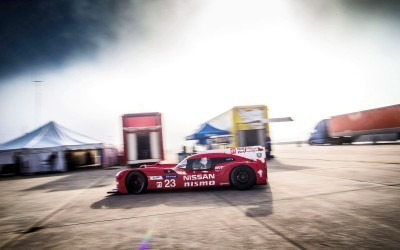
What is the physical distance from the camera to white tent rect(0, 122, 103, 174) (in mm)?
18594

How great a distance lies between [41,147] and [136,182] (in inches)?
610

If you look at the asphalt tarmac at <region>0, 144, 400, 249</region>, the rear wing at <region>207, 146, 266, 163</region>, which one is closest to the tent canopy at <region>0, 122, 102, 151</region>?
the asphalt tarmac at <region>0, 144, 400, 249</region>

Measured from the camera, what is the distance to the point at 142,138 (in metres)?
14.1

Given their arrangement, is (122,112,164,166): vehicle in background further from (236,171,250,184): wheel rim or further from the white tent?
(236,171,250,184): wheel rim

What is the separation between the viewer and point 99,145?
20672mm

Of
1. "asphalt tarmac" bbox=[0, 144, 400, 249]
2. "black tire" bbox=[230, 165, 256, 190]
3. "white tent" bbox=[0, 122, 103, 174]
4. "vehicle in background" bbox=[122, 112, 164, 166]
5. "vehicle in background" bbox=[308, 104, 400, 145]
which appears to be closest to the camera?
"asphalt tarmac" bbox=[0, 144, 400, 249]

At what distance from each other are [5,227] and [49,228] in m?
1.10

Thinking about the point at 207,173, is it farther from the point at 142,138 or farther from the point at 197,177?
the point at 142,138

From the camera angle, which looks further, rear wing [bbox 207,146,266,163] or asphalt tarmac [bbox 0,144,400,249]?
rear wing [bbox 207,146,266,163]

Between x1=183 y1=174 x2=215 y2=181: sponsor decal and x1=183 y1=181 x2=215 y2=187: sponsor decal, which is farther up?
x1=183 y1=174 x2=215 y2=181: sponsor decal

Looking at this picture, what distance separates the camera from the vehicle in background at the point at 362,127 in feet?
71.9

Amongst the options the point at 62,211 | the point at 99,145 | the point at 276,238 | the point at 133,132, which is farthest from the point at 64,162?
the point at 276,238

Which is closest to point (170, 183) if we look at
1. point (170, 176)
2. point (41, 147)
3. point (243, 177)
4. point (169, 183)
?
point (169, 183)

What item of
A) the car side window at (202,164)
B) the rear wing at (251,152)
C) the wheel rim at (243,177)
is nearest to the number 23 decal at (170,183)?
the car side window at (202,164)
